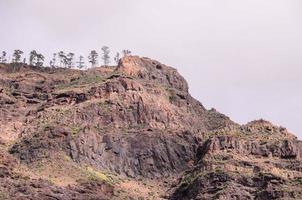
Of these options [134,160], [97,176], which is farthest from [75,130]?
[97,176]

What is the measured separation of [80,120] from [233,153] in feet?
137

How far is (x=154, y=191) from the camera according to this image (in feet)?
590

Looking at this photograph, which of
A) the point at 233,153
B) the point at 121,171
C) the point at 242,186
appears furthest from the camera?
the point at 121,171

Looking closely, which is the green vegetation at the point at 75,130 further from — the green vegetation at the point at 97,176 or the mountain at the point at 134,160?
the green vegetation at the point at 97,176

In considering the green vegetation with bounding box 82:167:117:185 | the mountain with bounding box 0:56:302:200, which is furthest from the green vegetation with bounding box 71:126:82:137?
the green vegetation with bounding box 82:167:117:185

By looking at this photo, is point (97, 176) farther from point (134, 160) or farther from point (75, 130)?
point (134, 160)

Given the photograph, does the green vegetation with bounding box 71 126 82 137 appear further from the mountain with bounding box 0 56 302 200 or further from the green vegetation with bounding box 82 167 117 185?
the green vegetation with bounding box 82 167 117 185

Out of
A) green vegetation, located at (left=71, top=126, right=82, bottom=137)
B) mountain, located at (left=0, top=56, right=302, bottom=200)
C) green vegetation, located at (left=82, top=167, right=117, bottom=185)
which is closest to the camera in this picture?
mountain, located at (left=0, top=56, right=302, bottom=200)

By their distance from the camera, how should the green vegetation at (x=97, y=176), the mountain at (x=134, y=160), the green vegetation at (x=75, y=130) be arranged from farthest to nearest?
the green vegetation at (x=75, y=130)
the green vegetation at (x=97, y=176)
the mountain at (x=134, y=160)

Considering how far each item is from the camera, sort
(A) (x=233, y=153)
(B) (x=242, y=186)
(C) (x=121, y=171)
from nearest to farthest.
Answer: (B) (x=242, y=186) → (A) (x=233, y=153) → (C) (x=121, y=171)

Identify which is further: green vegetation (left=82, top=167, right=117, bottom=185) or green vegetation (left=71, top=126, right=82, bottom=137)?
green vegetation (left=71, top=126, right=82, bottom=137)

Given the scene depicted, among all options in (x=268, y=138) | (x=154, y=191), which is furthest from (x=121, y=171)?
(x=268, y=138)

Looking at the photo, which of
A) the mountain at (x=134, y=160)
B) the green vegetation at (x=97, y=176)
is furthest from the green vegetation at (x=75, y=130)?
the green vegetation at (x=97, y=176)

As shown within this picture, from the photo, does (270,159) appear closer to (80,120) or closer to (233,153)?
(233,153)
